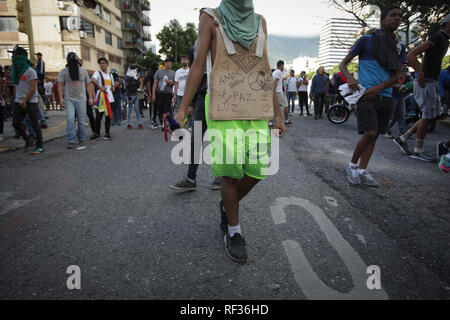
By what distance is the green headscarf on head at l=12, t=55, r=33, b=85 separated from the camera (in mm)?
5512

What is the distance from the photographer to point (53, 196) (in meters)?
3.39

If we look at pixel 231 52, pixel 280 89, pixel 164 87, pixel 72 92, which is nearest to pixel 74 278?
pixel 231 52

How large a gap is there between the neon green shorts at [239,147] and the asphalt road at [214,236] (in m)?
0.66

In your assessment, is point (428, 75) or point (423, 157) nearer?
point (428, 75)

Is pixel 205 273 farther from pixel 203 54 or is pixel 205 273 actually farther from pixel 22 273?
pixel 203 54

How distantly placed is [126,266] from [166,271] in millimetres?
302

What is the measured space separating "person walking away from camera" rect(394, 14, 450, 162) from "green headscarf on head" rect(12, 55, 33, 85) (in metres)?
6.86

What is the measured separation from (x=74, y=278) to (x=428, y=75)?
589 cm

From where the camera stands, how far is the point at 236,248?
2.10 meters

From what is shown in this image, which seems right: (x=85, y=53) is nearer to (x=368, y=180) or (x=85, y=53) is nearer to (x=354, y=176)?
(x=354, y=176)

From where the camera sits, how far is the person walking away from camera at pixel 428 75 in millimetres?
4383

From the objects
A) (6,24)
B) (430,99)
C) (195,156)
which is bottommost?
(195,156)
